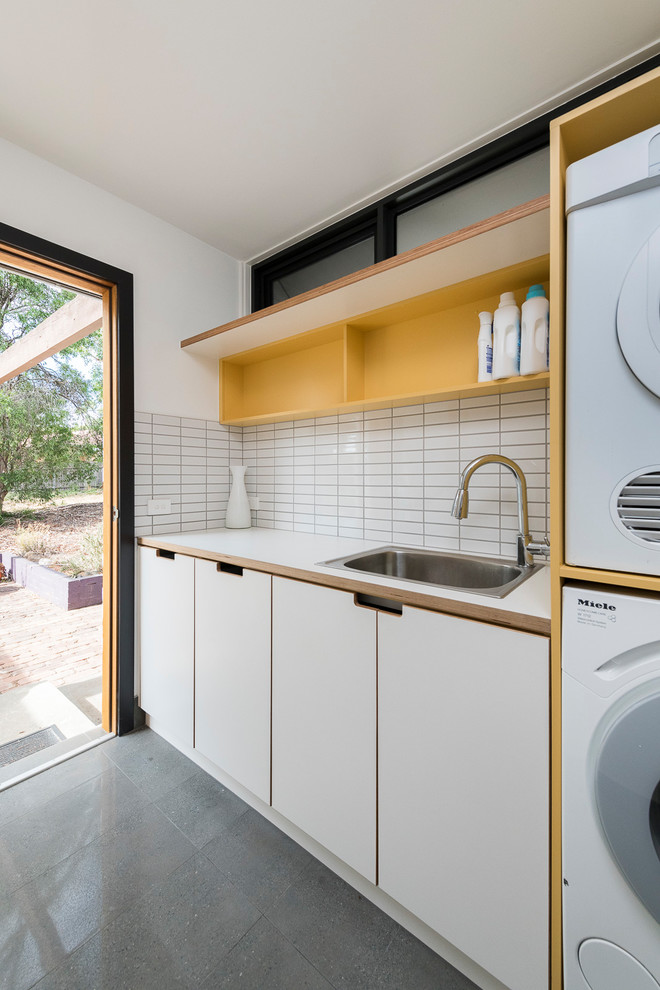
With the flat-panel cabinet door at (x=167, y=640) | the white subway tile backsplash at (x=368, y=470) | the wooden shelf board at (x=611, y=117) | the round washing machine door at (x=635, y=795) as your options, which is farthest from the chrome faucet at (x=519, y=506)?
the flat-panel cabinet door at (x=167, y=640)

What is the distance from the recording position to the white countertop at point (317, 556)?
965 mm

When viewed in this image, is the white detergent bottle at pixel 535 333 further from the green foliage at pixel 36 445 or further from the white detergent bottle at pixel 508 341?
the green foliage at pixel 36 445

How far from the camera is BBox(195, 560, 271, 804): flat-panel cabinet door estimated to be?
1.41 metres

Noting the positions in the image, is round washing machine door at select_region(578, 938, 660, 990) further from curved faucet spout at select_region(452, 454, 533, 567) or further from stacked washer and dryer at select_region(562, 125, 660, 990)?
curved faucet spout at select_region(452, 454, 533, 567)

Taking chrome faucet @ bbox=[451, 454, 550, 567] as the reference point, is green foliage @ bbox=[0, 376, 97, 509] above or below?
above

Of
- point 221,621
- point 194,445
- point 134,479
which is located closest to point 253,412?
point 194,445

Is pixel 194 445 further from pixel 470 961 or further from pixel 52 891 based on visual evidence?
pixel 470 961

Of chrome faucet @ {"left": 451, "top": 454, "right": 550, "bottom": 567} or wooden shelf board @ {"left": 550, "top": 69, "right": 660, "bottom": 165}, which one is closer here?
wooden shelf board @ {"left": 550, "top": 69, "right": 660, "bottom": 165}

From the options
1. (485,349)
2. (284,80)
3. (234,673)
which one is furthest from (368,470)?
(284,80)

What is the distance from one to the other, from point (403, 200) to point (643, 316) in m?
1.46

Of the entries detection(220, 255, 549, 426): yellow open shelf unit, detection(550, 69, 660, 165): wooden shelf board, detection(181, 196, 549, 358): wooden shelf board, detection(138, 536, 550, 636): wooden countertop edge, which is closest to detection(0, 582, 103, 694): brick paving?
detection(138, 536, 550, 636): wooden countertop edge

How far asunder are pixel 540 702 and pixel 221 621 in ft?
3.58

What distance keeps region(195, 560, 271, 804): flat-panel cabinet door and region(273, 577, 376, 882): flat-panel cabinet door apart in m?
0.06

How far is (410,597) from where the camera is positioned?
104 cm
